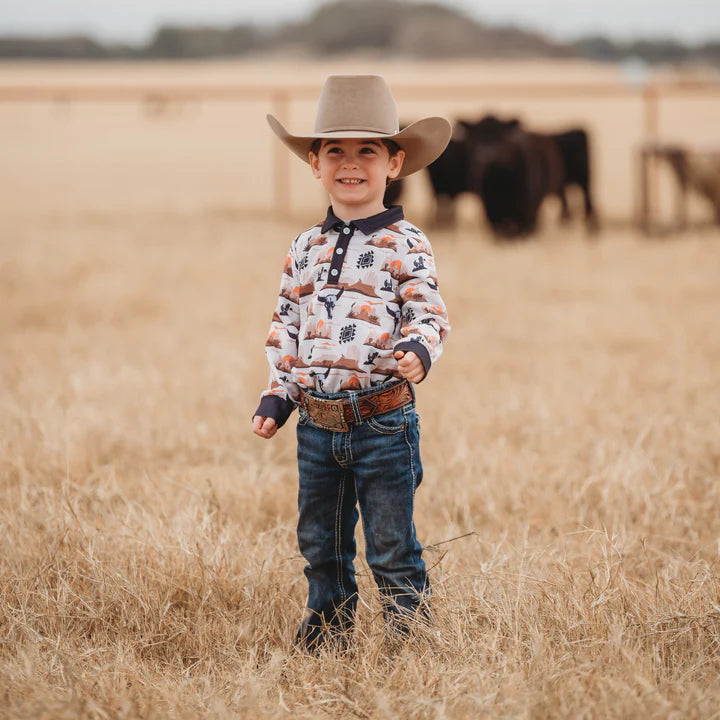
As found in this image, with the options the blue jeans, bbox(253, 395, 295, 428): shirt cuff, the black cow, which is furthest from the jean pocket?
the black cow

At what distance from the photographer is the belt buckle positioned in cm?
246

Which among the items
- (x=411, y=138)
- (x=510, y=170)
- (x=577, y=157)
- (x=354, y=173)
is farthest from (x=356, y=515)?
(x=577, y=157)

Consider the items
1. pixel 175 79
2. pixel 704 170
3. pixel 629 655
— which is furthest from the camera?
pixel 175 79

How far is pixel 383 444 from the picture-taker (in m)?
2.48

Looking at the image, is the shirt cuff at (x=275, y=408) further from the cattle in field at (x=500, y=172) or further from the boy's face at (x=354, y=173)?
the cattle in field at (x=500, y=172)

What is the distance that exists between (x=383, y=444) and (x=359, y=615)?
0.58 meters

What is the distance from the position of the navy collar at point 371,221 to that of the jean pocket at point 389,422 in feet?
1.57

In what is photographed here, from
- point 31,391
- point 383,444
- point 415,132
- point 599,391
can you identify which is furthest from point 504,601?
point 31,391

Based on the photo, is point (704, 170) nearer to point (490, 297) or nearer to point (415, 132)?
point (490, 297)

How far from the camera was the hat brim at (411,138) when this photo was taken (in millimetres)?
2482

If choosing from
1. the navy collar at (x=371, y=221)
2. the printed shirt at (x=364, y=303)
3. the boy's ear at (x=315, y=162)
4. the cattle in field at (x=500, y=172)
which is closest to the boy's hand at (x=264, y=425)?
the printed shirt at (x=364, y=303)

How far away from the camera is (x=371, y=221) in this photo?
8.25 feet

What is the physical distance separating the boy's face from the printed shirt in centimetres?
4

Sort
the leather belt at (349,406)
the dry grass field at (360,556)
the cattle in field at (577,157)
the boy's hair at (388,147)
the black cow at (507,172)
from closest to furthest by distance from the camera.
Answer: the dry grass field at (360,556) → the leather belt at (349,406) → the boy's hair at (388,147) → the black cow at (507,172) → the cattle in field at (577,157)
